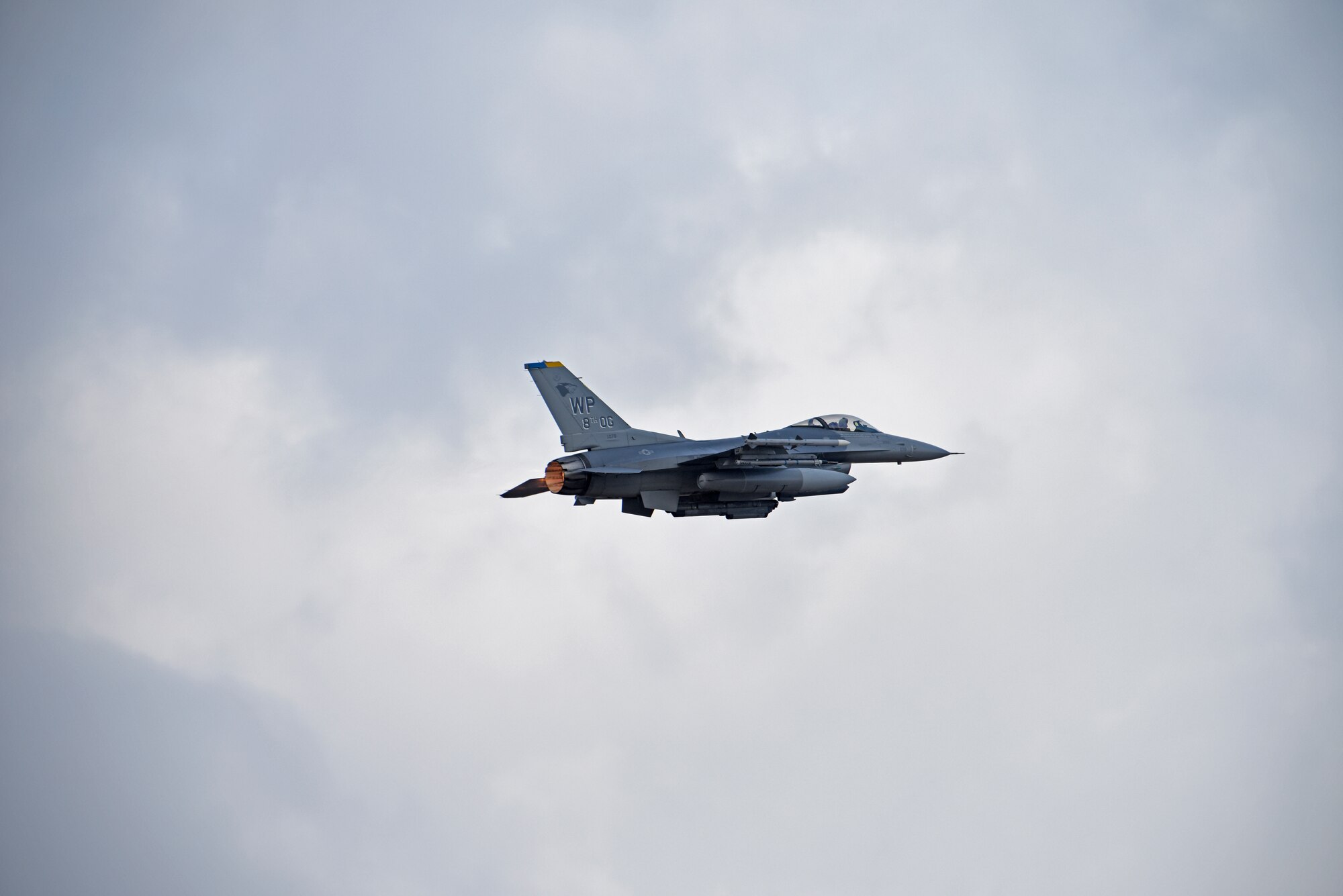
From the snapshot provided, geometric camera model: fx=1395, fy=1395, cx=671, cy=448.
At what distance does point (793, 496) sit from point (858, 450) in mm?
3402

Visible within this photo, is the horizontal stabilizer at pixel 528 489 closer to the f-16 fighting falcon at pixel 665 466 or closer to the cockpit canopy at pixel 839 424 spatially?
the f-16 fighting falcon at pixel 665 466

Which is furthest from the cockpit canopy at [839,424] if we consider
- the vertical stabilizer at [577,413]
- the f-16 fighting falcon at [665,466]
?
the vertical stabilizer at [577,413]

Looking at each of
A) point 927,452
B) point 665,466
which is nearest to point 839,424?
point 927,452

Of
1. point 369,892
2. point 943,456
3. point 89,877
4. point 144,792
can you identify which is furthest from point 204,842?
point 943,456

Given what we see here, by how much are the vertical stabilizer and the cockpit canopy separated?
619 centimetres

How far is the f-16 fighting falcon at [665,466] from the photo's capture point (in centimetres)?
3944

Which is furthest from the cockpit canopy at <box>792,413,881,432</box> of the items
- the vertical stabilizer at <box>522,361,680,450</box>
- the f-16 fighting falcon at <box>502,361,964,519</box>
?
the vertical stabilizer at <box>522,361,680,450</box>

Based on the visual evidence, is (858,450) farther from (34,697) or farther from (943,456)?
(34,697)

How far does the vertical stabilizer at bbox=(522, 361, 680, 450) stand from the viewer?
40.4m

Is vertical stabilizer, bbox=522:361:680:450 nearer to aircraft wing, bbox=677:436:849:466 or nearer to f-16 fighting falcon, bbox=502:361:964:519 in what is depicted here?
f-16 fighting falcon, bbox=502:361:964:519

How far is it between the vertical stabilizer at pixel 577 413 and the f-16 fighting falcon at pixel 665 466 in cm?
2

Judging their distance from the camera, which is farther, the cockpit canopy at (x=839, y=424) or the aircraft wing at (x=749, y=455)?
the cockpit canopy at (x=839, y=424)

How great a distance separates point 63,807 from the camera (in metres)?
185

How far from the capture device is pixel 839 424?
1757 inches
